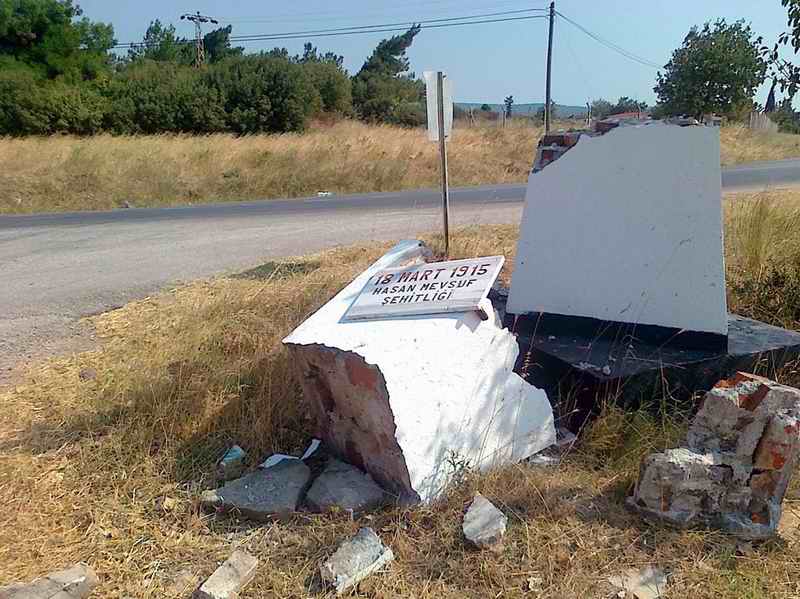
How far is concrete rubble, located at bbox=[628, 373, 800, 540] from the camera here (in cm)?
260

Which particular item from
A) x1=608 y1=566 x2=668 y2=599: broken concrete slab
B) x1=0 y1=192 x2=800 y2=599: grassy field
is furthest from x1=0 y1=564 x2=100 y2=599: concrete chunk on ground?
x1=608 y1=566 x2=668 y2=599: broken concrete slab

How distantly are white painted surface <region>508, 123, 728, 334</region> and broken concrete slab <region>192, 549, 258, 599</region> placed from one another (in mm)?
2353

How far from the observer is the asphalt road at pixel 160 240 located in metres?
6.02

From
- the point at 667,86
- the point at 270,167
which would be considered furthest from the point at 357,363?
the point at 667,86

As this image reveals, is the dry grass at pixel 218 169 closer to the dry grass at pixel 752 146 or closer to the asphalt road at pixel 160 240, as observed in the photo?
the asphalt road at pixel 160 240

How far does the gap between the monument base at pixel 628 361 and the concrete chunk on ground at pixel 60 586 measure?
224cm

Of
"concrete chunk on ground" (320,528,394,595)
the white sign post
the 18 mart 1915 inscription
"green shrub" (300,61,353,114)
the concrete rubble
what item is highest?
"green shrub" (300,61,353,114)

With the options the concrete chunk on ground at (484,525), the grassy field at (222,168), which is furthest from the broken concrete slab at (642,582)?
the grassy field at (222,168)

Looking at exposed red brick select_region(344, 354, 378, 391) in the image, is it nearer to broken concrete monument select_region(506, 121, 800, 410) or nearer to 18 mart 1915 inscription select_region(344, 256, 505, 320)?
18 mart 1915 inscription select_region(344, 256, 505, 320)

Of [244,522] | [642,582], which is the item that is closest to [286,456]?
[244,522]

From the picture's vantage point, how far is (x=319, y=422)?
3332 mm

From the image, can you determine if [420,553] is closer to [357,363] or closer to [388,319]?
[357,363]

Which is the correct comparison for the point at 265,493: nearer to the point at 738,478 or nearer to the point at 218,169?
the point at 738,478

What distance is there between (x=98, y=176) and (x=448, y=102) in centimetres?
1407
